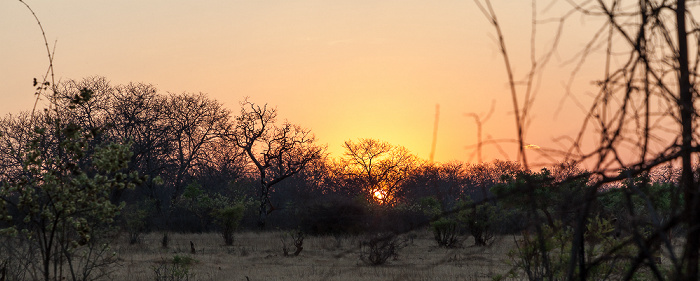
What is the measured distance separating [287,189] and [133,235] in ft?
116

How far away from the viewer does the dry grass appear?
1526 centimetres

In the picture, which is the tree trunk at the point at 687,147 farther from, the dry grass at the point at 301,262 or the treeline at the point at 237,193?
the dry grass at the point at 301,262

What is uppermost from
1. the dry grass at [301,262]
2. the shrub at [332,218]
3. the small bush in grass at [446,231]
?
the shrub at [332,218]

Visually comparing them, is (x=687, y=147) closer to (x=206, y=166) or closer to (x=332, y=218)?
(x=332, y=218)

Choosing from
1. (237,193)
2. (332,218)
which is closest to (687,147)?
(332,218)

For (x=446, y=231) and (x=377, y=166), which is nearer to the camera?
(x=446, y=231)

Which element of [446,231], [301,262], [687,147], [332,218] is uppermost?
[332,218]

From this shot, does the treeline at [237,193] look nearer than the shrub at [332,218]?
Yes

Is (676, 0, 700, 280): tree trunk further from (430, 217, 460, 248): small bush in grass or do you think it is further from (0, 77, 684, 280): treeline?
(430, 217, 460, 248): small bush in grass

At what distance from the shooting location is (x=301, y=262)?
63.2 feet

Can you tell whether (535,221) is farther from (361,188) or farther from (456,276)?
(361,188)

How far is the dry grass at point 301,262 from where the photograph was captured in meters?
15.3

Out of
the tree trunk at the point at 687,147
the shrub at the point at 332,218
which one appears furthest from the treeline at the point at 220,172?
the tree trunk at the point at 687,147

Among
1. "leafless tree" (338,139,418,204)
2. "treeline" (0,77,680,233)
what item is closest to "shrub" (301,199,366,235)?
"treeline" (0,77,680,233)
